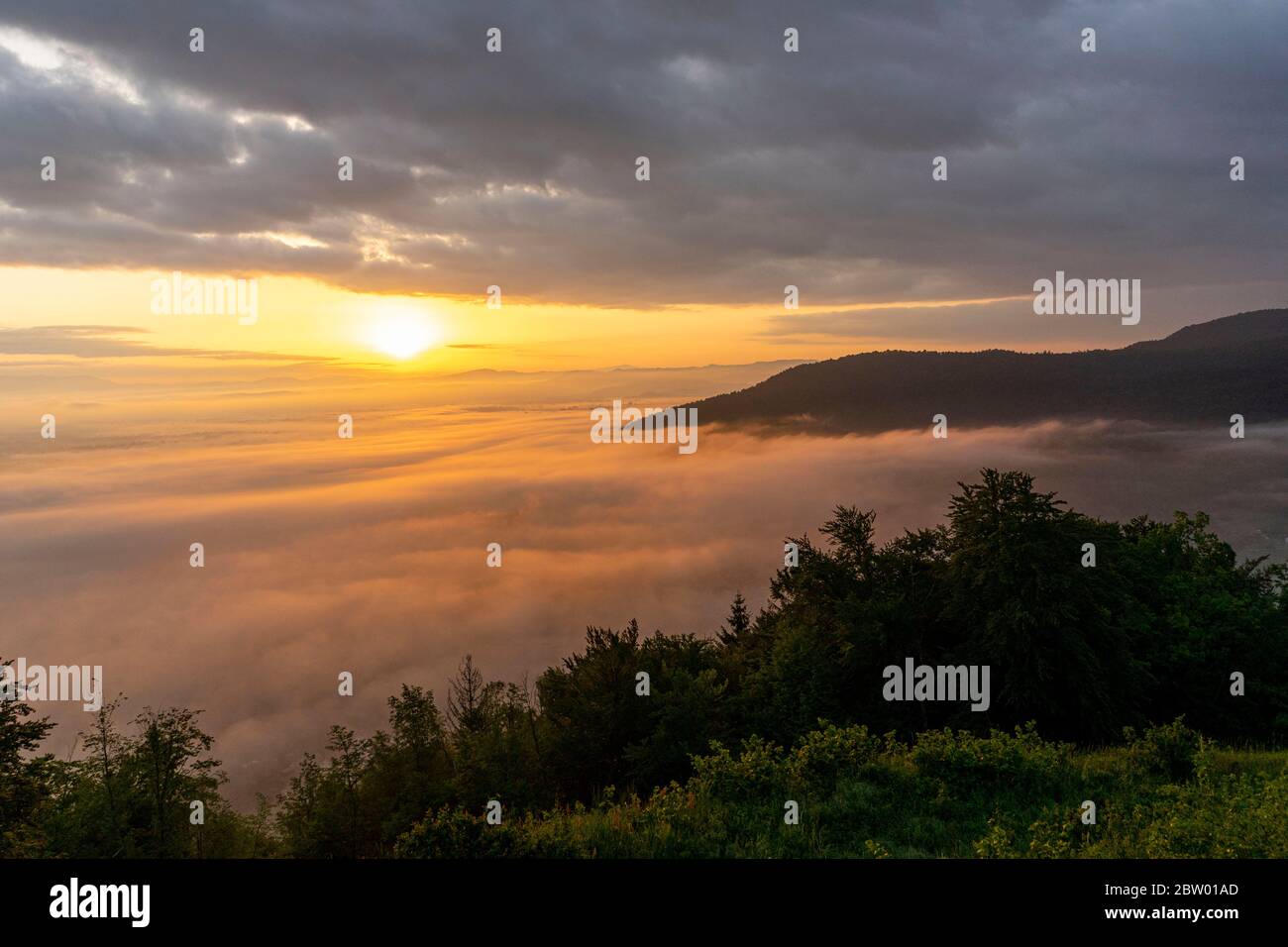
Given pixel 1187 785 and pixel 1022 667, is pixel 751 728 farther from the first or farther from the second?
pixel 1187 785

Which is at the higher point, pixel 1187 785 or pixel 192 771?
pixel 1187 785

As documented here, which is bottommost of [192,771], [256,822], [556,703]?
[256,822]

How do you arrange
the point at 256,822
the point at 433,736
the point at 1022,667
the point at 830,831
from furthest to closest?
the point at 256,822
the point at 433,736
the point at 1022,667
the point at 830,831

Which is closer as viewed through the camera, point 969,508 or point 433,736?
point 969,508
